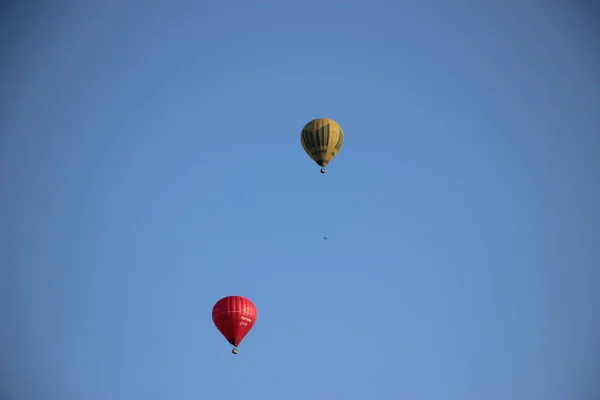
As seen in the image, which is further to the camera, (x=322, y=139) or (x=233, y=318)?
(x=322, y=139)

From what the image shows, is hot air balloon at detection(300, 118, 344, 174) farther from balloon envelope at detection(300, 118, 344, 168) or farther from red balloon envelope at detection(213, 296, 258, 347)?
red balloon envelope at detection(213, 296, 258, 347)

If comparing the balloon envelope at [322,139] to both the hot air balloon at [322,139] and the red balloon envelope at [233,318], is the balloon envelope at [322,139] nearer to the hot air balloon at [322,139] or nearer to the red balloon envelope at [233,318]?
the hot air balloon at [322,139]

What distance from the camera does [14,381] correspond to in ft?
227

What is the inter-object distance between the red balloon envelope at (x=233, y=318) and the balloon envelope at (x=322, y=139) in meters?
11.4

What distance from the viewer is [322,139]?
136ft

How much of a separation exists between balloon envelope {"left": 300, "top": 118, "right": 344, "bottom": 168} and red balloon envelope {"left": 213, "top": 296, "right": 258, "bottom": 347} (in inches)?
447

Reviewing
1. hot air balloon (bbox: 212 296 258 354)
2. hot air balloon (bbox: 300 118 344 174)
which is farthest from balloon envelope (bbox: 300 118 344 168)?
hot air balloon (bbox: 212 296 258 354)

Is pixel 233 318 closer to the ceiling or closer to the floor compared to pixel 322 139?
closer to the floor

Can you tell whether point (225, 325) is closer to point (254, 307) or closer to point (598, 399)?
point (254, 307)

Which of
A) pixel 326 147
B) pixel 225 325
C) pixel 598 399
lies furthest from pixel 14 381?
pixel 598 399

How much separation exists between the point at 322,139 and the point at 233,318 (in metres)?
13.5

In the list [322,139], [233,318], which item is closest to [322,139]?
[322,139]

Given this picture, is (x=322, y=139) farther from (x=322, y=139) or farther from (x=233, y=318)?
(x=233, y=318)

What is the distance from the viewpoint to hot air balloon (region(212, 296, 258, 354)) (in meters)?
36.8
